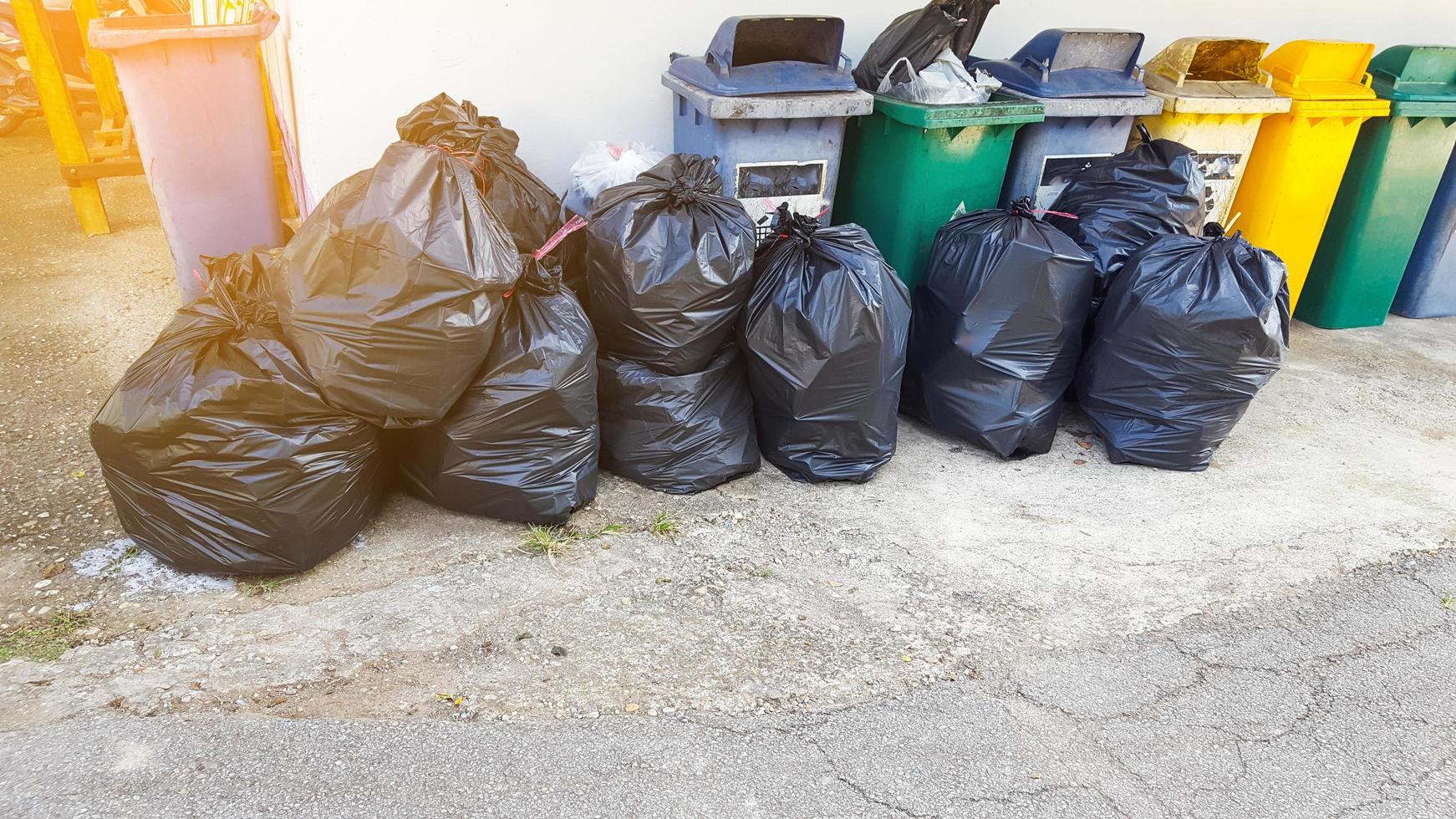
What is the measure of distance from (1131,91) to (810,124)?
1334mm

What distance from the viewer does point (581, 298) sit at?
291cm

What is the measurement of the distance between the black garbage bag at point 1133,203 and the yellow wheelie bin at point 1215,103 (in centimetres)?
30

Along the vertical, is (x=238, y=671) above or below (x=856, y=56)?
below

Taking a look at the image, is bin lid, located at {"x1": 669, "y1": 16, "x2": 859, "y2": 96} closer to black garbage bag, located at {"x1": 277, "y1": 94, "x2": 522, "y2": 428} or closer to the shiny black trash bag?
the shiny black trash bag

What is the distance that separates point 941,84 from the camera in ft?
10.8

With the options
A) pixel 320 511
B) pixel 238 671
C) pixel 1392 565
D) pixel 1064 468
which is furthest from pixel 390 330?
pixel 1392 565

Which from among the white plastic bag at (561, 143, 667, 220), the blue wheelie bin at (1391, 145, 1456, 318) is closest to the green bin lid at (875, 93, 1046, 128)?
the white plastic bag at (561, 143, 667, 220)

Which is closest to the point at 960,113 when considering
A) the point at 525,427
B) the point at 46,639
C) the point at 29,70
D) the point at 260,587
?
the point at 525,427

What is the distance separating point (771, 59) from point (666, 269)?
1.21 metres

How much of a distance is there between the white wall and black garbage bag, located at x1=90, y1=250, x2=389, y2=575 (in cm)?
112

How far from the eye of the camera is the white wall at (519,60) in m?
3.13

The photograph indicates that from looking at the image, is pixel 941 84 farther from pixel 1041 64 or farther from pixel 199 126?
pixel 199 126

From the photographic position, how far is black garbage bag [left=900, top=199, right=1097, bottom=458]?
304 centimetres

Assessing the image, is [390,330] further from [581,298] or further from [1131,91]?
[1131,91]
